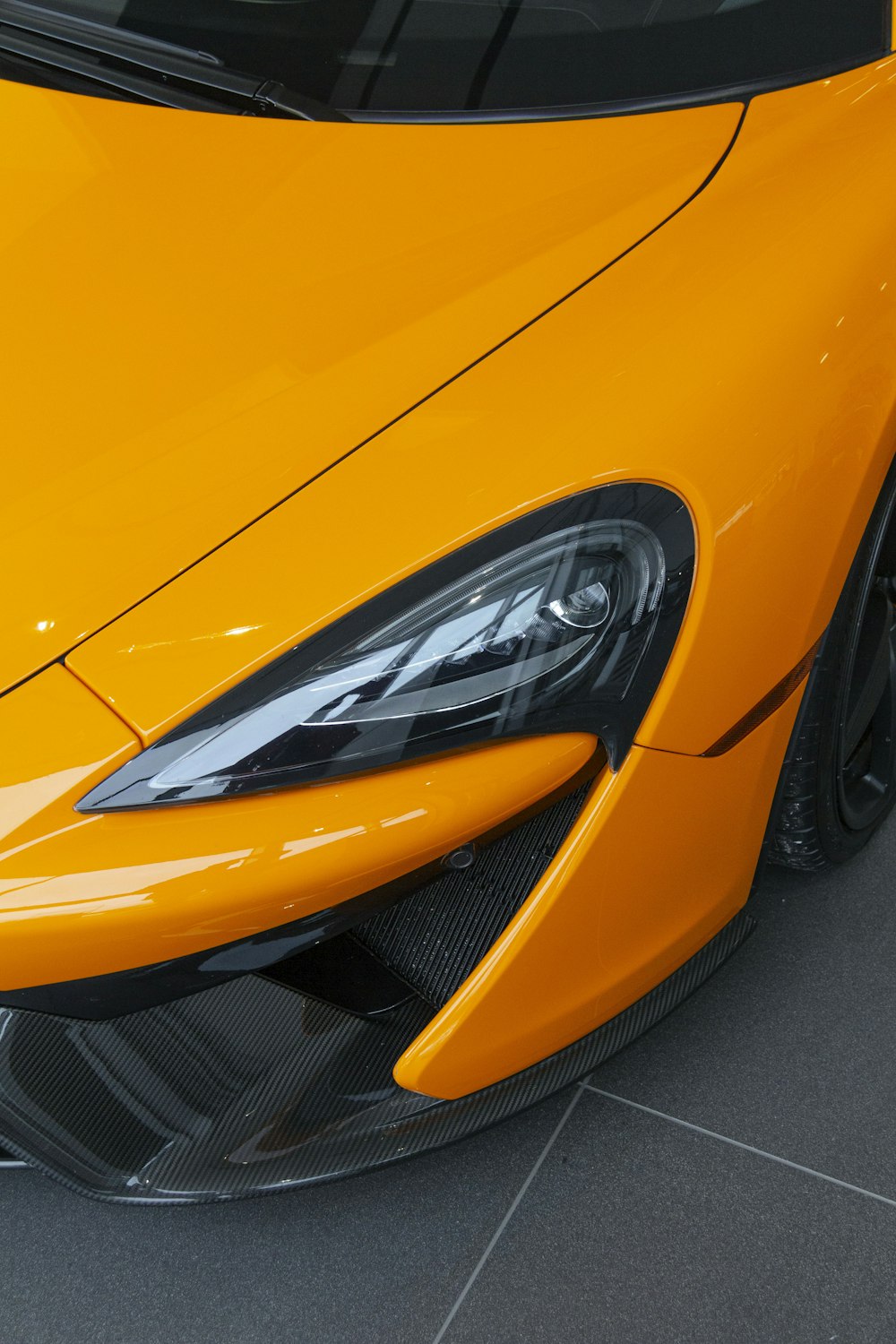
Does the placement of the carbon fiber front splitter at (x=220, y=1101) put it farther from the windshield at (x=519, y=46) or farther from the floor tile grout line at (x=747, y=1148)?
the windshield at (x=519, y=46)

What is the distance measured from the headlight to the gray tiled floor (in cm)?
52

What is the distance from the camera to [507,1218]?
110cm

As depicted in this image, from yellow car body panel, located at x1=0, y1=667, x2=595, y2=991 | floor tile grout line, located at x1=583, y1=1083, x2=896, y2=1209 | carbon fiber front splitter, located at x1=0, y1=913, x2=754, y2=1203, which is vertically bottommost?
floor tile grout line, located at x1=583, y1=1083, x2=896, y2=1209

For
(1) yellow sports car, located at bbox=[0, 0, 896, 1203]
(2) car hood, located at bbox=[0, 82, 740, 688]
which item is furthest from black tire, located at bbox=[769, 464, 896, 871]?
(2) car hood, located at bbox=[0, 82, 740, 688]

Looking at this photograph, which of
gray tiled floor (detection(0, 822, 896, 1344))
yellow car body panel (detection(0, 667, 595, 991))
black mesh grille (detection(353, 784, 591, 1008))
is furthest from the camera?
gray tiled floor (detection(0, 822, 896, 1344))

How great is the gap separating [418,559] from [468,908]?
28 centimetres

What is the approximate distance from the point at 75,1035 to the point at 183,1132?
0.43 feet

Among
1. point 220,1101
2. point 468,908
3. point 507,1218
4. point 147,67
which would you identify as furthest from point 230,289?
point 507,1218

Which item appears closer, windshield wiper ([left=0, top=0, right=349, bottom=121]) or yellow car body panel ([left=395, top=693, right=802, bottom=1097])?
yellow car body panel ([left=395, top=693, right=802, bottom=1097])

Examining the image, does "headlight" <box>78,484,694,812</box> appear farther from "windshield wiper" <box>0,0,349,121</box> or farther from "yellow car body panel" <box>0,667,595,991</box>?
"windshield wiper" <box>0,0,349,121</box>

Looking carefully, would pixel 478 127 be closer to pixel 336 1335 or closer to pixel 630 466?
pixel 630 466

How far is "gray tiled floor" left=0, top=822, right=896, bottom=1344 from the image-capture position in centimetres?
102

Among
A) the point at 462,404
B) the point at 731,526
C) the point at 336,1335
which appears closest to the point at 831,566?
the point at 731,526

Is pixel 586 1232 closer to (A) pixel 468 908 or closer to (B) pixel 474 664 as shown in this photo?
(A) pixel 468 908
